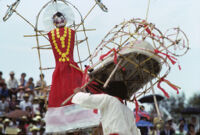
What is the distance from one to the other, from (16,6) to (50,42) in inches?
35.3

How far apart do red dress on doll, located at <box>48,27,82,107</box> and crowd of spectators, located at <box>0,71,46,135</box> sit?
376cm

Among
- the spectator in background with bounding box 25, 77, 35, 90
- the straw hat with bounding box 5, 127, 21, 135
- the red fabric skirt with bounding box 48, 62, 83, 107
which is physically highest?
the spectator in background with bounding box 25, 77, 35, 90

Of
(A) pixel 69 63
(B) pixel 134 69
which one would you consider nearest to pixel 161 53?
(B) pixel 134 69

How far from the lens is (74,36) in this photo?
675 centimetres

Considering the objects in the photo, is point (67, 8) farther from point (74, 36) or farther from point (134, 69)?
point (134, 69)

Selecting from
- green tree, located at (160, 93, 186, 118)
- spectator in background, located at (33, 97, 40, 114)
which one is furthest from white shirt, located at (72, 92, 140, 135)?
green tree, located at (160, 93, 186, 118)

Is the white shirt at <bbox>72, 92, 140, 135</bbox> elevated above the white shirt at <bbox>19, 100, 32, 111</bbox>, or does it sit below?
below

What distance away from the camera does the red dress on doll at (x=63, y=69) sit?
6066 millimetres

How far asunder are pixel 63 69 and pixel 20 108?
18.7 ft

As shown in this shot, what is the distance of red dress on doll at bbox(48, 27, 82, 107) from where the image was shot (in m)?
6.07

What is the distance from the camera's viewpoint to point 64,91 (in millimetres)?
6051

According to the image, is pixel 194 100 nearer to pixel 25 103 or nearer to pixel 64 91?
pixel 25 103

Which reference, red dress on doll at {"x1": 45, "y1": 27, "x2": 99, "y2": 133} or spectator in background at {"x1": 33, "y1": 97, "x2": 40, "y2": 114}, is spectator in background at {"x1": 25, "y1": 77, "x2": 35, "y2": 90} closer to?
spectator in background at {"x1": 33, "y1": 97, "x2": 40, "y2": 114}

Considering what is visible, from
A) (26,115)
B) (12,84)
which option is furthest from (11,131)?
(12,84)
